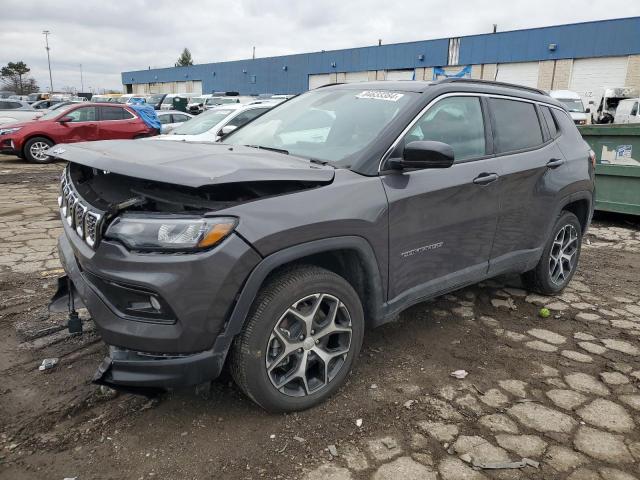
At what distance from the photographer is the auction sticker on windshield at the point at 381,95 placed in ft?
10.6

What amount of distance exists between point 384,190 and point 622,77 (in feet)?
99.6

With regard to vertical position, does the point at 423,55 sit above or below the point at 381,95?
above

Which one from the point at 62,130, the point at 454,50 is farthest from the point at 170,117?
the point at 454,50

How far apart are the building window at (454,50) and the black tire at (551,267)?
106 ft

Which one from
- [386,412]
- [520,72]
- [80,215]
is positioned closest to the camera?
[80,215]

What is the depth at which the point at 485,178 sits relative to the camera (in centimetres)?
336

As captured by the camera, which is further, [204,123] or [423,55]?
[423,55]

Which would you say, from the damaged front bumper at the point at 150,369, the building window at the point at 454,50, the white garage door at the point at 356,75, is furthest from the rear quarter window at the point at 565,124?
the white garage door at the point at 356,75

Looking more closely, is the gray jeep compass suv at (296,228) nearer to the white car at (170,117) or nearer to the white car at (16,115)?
the white car at (170,117)

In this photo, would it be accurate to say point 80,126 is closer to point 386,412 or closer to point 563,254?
point 563,254

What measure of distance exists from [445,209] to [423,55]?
115 feet

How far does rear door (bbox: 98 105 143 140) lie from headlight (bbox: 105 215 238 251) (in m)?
12.3

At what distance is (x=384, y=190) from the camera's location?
2779 millimetres

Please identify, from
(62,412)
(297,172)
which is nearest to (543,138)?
(297,172)
